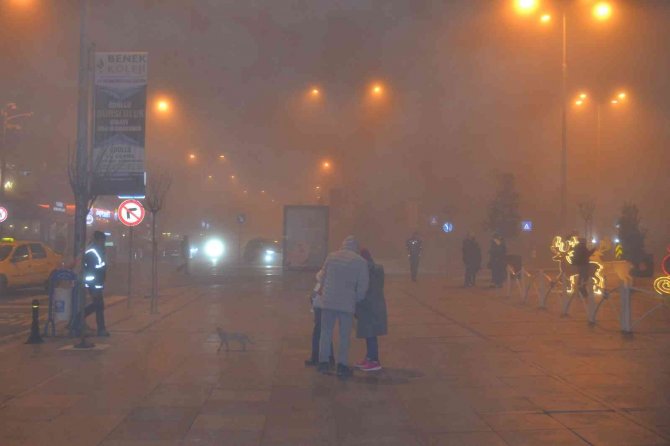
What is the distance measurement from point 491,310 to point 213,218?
36982 millimetres

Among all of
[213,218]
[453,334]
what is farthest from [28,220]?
[453,334]

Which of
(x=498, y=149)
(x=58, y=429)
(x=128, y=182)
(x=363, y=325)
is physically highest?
(x=498, y=149)

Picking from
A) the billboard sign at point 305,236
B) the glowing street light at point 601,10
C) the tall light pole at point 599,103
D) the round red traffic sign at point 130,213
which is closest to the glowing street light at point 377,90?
the billboard sign at point 305,236

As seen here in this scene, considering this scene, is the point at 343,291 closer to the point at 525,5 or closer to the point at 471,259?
the point at 525,5

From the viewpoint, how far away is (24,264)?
2186 cm

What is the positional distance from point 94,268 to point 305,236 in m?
14.6

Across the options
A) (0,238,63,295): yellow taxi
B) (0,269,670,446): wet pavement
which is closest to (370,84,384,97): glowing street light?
(0,238,63,295): yellow taxi

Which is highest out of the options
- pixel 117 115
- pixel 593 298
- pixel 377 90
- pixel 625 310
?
pixel 377 90

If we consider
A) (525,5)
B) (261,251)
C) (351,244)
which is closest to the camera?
(351,244)

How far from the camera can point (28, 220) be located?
138ft

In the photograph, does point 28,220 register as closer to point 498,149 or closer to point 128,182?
point 498,149

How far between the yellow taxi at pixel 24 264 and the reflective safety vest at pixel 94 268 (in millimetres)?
9175

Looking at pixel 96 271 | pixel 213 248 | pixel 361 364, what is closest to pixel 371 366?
pixel 361 364

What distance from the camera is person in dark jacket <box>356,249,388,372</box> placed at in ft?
31.3
